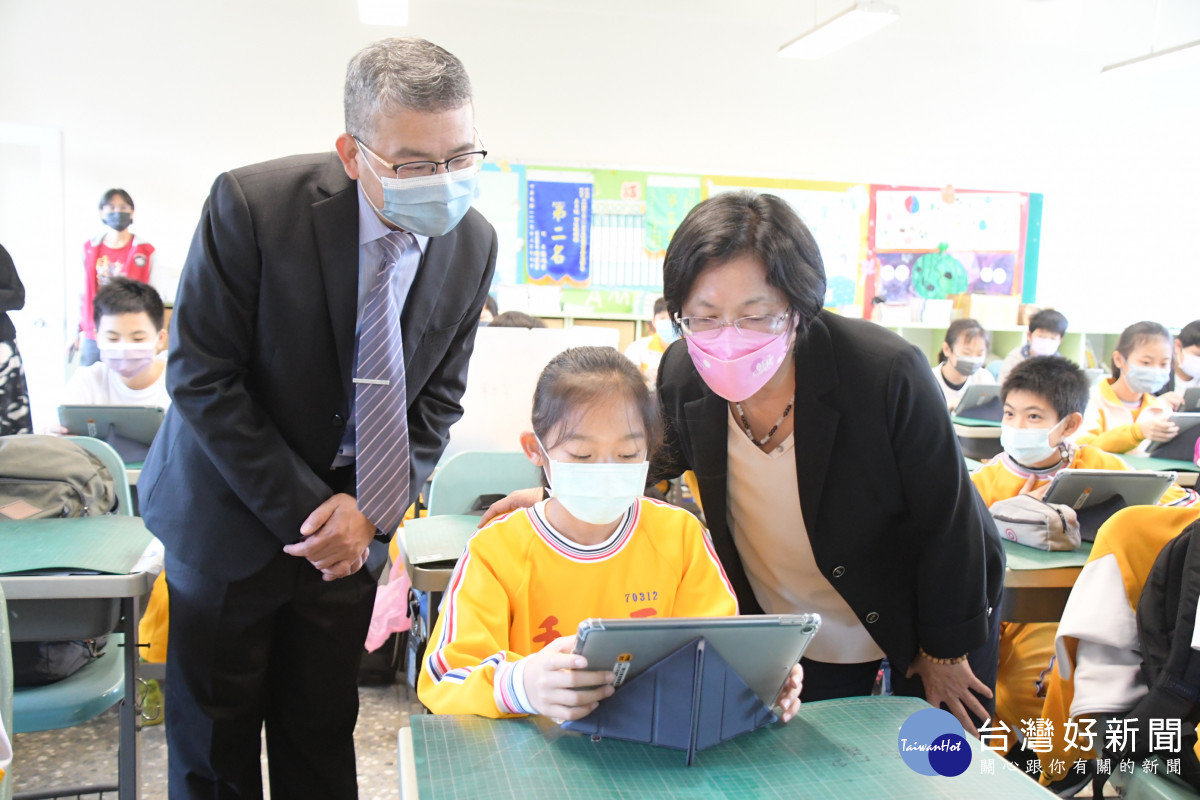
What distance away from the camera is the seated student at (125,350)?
297cm

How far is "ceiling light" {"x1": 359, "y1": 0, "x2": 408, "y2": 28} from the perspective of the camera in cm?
586

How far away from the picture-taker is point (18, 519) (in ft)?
5.79

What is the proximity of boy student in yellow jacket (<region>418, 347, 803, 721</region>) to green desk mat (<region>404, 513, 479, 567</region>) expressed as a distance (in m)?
0.52

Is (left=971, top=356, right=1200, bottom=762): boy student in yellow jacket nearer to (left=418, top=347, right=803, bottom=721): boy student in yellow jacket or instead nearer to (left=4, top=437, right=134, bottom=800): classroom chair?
(left=418, top=347, right=803, bottom=721): boy student in yellow jacket

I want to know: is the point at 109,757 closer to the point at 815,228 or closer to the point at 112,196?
the point at 112,196

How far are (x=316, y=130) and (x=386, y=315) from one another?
5.74 meters

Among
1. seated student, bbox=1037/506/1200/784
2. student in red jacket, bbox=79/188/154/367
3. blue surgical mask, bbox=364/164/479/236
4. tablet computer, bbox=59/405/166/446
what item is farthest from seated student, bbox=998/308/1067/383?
student in red jacket, bbox=79/188/154/367

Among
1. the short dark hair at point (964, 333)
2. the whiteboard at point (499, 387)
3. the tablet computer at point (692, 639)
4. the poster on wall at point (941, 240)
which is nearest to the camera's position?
the tablet computer at point (692, 639)

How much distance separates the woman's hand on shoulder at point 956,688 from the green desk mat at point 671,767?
1.13ft

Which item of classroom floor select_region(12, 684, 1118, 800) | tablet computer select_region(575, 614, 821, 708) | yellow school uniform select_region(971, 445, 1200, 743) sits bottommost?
classroom floor select_region(12, 684, 1118, 800)

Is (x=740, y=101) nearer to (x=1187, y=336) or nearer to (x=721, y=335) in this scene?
(x=1187, y=336)

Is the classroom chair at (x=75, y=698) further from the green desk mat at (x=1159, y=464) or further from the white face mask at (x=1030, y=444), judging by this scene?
the green desk mat at (x=1159, y=464)

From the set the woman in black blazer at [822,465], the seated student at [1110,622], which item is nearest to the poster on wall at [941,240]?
the seated student at [1110,622]

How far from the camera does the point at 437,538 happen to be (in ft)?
6.34
